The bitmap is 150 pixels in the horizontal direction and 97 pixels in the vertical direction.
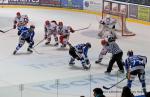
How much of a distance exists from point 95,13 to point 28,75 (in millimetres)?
12584

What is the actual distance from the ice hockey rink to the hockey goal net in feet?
1.86

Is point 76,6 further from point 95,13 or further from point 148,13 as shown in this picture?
point 148,13

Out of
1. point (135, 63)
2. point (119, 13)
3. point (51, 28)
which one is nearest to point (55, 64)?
point (51, 28)

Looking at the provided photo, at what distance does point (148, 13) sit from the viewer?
22.5 meters

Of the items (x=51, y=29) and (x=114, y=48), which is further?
(x=51, y=29)

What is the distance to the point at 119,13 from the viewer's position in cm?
2127

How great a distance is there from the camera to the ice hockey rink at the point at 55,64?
34.1ft

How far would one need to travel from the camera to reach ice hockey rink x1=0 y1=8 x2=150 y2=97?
34.1 ft

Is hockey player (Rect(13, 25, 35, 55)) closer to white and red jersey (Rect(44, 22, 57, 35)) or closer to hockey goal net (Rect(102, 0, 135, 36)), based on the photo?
Result: white and red jersey (Rect(44, 22, 57, 35))

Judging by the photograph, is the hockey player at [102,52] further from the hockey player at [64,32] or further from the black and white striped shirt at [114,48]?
the hockey player at [64,32]

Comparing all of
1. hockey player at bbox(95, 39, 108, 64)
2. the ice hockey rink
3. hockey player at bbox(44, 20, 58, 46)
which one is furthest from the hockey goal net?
hockey player at bbox(95, 39, 108, 64)

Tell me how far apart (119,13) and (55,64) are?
680 centimetres

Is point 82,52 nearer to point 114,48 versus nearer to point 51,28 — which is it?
point 114,48

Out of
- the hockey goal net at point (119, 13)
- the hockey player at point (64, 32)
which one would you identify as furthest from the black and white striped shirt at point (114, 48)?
the hockey goal net at point (119, 13)
